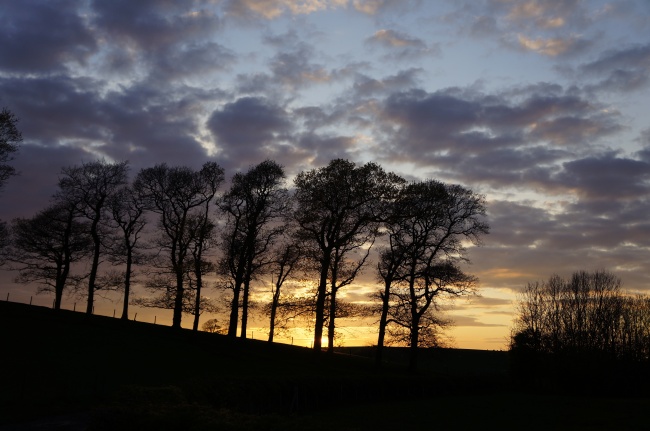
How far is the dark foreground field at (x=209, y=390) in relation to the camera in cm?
1780

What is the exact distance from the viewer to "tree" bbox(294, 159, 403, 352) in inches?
1780

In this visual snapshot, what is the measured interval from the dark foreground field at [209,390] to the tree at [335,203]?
8.42 m

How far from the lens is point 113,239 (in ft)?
202

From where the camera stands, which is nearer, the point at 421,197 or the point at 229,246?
the point at 421,197

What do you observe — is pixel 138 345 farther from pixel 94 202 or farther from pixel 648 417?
pixel 648 417

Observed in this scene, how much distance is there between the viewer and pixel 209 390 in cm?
2539

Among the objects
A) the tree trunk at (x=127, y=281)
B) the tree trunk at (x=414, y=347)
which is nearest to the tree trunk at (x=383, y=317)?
the tree trunk at (x=414, y=347)

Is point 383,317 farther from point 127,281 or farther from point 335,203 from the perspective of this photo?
point 127,281

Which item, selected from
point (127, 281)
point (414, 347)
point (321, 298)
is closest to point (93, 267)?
point (127, 281)

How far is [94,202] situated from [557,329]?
6231 cm

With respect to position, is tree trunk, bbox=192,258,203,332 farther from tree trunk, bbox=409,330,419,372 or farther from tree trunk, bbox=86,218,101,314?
tree trunk, bbox=409,330,419,372

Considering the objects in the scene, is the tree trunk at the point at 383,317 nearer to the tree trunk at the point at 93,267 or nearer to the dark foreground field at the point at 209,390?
the dark foreground field at the point at 209,390

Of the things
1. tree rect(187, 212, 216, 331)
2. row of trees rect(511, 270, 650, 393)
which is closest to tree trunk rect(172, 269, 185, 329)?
tree rect(187, 212, 216, 331)

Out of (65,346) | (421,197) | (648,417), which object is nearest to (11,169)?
(65,346)
